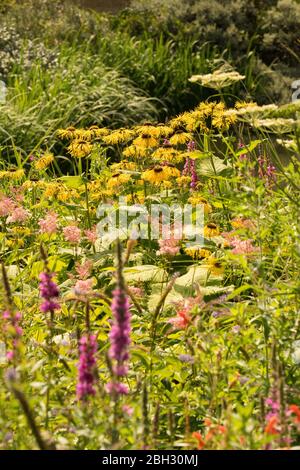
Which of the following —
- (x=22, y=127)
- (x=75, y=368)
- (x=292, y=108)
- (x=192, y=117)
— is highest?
(x=292, y=108)

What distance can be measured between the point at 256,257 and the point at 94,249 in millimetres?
1313

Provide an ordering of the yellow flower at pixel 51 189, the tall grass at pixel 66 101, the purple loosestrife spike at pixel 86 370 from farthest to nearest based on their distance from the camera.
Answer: the tall grass at pixel 66 101 → the yellow flower at pixel 51 189 → the purple loosestrife spike at pixel 86 370

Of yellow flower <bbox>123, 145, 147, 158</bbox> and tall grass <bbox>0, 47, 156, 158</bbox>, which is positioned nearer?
yellow flower <bbox>123, 145, 147, 158</bbox>

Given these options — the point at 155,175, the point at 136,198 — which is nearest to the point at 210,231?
the point at 155,175

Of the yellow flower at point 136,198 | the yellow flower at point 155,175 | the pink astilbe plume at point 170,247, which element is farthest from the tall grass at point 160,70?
the pink astilbe plume at point 170,247

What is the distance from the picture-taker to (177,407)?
270cm

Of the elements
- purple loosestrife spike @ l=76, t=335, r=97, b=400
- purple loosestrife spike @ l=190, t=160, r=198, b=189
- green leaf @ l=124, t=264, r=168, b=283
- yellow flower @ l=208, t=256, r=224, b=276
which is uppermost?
purple loosestrife spike @ l=76, t=335, r=97, b=400

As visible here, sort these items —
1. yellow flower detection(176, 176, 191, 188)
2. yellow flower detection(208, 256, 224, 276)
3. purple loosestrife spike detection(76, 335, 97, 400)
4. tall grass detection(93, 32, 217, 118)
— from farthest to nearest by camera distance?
tall grass detection(93, 32, 217, 118) → yellow flower detection(176, 176, 191, 188) → yellow flower detection(208, 256, 224, 276) → purple loosestrife spike detection(76, 335, 97, 400)

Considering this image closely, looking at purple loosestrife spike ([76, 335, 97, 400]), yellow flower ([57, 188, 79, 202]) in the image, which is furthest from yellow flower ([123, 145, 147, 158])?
purple loosestrife spike ([76, 335, 97, 400])

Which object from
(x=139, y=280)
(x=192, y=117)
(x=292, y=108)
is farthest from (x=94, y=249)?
(x=292, y=108)

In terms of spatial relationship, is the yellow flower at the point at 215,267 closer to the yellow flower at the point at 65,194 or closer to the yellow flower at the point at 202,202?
the yellow flower at the point at 202,202

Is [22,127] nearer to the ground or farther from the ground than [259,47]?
farther from the ground

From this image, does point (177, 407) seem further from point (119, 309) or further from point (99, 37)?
point (99, 37)

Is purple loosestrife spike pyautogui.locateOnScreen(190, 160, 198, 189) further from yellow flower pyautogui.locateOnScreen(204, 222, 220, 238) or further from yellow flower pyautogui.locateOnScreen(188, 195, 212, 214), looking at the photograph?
yellow flower pyautogui.locateOnScreen(204, 222, 220, 238)
